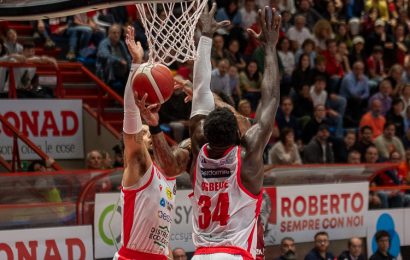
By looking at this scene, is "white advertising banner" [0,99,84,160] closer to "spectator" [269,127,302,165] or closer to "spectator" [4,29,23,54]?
"spectator" [4,29,23,54]

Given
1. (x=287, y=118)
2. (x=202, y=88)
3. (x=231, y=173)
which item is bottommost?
(x=287, y=118)

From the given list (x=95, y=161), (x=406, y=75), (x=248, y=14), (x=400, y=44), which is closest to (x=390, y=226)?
(x=95, y=161)

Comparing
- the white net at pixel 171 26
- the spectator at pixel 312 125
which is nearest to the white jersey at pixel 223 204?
the white net at pixel 171 26

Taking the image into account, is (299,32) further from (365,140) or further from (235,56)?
(365,140)

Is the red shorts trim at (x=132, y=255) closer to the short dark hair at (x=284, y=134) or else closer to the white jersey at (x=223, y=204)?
the white jersey at (x=223, y=204)

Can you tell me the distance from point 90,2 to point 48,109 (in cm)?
607

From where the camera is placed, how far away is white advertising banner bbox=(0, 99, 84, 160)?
12961 millimetres

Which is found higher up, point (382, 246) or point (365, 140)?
point (365, 140)

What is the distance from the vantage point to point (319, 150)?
1500 cm

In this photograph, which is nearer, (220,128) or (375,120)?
(220,128)

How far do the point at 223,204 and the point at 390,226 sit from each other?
712 cm

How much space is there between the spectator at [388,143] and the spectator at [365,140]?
0.37 metres

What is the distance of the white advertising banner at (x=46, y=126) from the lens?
1296cm

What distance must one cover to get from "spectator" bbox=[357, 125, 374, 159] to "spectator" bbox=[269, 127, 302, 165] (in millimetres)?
1553
